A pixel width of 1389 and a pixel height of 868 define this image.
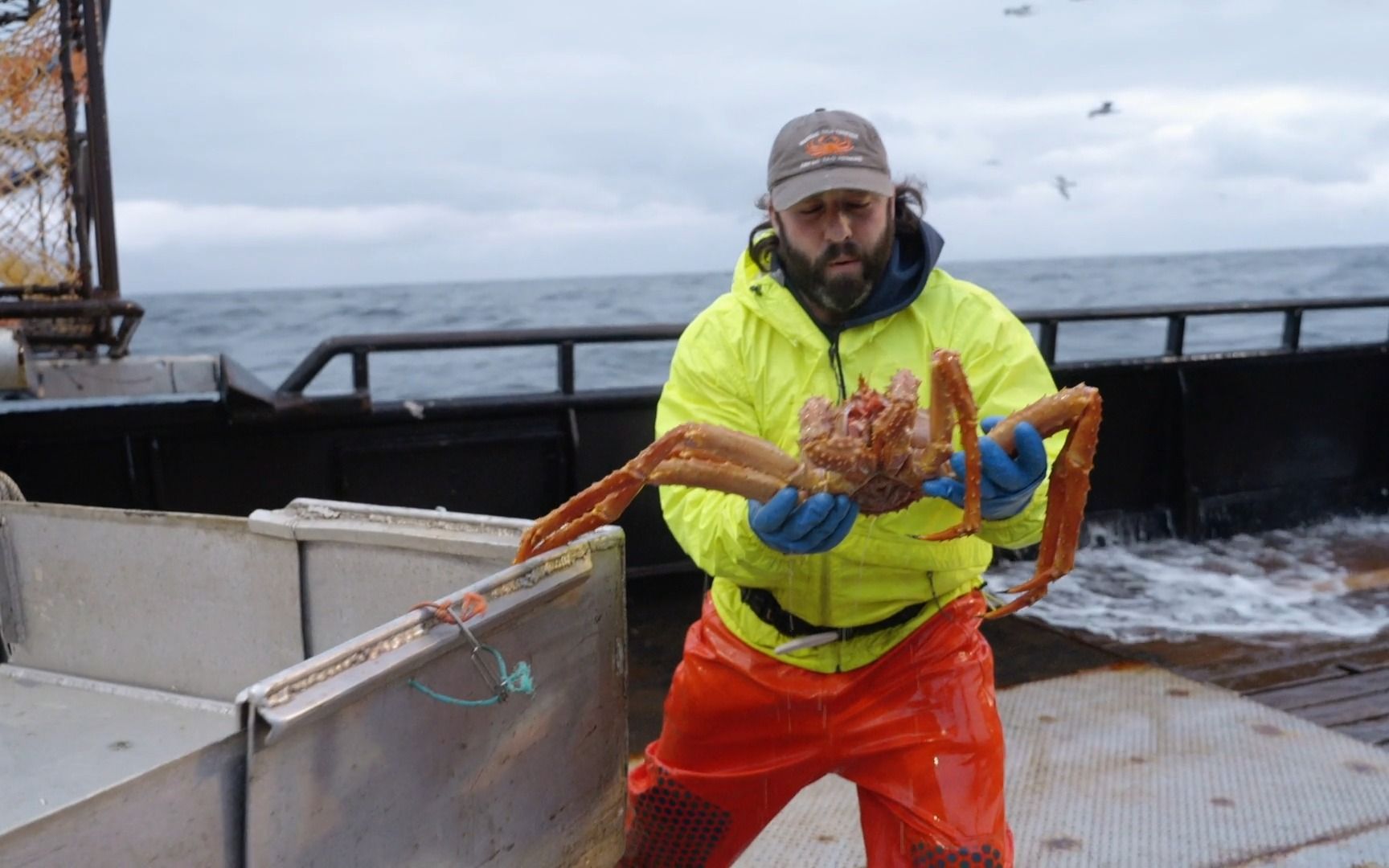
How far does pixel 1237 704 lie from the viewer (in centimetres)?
418

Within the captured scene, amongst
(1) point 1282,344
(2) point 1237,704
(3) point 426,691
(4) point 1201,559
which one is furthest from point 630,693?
(1) point 1282,344

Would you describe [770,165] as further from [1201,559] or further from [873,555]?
[1201,559]

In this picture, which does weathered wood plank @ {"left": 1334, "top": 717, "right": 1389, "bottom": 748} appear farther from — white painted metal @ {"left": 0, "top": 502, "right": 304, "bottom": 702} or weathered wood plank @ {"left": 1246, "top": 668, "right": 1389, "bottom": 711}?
white painted metal @ {"left": 0, "top": 502, "right": 304, "bottom": 702}

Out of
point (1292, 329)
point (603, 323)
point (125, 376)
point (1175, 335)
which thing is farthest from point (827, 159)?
point (603, 323)

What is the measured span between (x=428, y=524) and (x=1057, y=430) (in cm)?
126

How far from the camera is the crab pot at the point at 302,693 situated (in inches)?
60.9

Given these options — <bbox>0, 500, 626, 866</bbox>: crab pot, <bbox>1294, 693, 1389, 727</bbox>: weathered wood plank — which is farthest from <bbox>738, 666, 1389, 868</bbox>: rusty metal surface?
<bbox>0, 500, 626, 866</bbox>: crab pot

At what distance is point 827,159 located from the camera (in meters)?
2.45

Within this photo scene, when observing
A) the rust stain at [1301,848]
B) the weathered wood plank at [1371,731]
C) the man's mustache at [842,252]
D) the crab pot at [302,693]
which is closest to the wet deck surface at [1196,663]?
the weathered wood plank at [1371,731]

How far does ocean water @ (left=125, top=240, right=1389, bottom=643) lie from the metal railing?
3.82ft

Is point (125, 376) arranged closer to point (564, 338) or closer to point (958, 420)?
point (564, 338)

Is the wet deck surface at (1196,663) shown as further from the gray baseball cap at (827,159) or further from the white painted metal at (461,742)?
the gray baseball cap at (827,159)

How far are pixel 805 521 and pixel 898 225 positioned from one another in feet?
2.68

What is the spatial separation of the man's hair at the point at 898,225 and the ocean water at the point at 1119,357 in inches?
112
